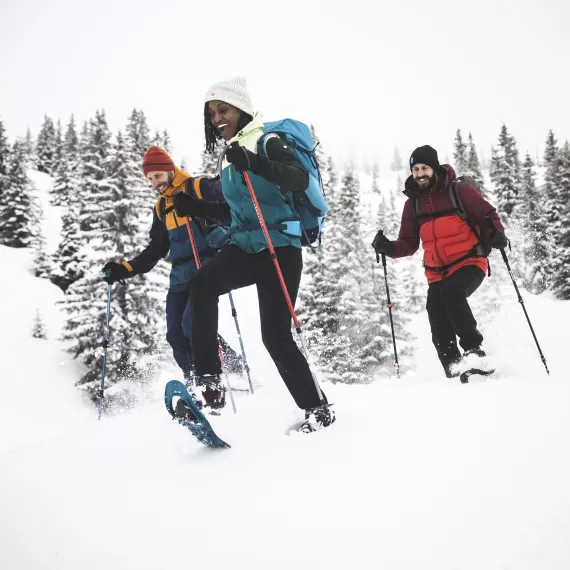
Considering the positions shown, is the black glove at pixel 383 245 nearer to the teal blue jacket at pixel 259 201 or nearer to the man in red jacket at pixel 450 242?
the man in red jacket at pixel 450 242

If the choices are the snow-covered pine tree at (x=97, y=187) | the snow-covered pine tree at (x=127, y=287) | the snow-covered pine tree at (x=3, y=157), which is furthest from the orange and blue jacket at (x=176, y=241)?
the snow-covered pine tree at (x=3, y=157)

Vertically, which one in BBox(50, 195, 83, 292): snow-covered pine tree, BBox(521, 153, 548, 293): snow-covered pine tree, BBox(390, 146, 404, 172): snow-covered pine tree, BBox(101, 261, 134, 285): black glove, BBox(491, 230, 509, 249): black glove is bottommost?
BBox(521, 153, 548, 293): snow-covered pine tree

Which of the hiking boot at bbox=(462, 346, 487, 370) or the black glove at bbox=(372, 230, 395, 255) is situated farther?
the black glove at bbox=(372, 230, 395, 255)

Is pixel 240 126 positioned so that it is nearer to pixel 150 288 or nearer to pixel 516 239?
pixel 150 288

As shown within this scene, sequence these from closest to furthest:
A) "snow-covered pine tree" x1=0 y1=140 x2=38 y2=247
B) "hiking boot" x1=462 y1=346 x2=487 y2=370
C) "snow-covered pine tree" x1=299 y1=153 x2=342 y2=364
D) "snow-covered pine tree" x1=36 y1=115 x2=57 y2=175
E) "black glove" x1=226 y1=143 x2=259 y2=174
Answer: "black glove" x1=226 y1=143 x2=259 y2=174 → "hiking boot" x1=462 y1=346 x2=487 y2=370 → "snow-covered pine tree" x1=299 y1=153 x2=342 y2=364 → "snow-covered pine tree" x1=0 y1=140 x2=38 y2=247 → "snow-covered pine tree" x1=36 y1=115 x2=57 y2=175

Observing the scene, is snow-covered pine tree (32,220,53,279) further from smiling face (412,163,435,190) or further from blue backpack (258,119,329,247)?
blue backpack (258,119,329,247)

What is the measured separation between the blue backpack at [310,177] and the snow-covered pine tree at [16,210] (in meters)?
42.4

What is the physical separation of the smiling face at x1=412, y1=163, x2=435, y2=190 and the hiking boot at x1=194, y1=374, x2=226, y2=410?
3468mm

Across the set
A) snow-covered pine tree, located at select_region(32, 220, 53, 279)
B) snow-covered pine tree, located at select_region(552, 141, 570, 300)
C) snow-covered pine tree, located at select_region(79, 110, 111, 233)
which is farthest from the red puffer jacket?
snow-covered pine tree, located at select_region(32, 220, 53, 279)

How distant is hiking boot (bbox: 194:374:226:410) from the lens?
309cm

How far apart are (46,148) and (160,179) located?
8011cm

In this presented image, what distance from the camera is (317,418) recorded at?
2.90 metres

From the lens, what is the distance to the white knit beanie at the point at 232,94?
3432 millimetres

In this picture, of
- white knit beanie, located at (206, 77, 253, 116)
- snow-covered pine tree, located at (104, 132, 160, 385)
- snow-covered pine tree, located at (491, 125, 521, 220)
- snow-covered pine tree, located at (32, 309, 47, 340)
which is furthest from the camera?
snow-covered pine tree, located at (491, 125, 521, 220)
